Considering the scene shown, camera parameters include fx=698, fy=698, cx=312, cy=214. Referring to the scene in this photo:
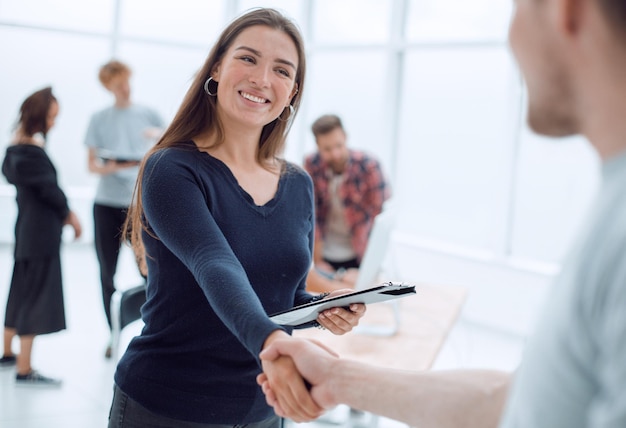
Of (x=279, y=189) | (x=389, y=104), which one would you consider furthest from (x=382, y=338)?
(x=389, y=104)

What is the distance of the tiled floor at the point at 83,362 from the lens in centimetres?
379

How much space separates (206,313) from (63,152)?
24.2 ft

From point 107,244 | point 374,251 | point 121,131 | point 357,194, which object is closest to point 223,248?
→ point 374,251

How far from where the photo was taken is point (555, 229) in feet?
19.9

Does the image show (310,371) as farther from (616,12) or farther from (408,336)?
(408,336)

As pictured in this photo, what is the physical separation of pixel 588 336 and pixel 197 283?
3.37 ft

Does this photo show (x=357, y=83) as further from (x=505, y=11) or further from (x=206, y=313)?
(x=206, y=313)

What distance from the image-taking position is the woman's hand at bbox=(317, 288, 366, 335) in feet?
5.23

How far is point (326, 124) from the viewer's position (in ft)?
13.6

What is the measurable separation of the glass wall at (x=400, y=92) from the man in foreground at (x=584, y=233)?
531 cm

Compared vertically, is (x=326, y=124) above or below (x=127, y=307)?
above

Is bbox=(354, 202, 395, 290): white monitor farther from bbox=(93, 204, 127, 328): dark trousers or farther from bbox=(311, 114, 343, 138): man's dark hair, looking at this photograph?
bbox=(93, 204, 127, 328): dark trousers

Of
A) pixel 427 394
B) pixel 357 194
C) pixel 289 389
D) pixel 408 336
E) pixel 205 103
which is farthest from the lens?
pixel 357 194

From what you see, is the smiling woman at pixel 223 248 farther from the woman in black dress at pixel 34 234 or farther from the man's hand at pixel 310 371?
the woman in black dress at pixel 34 234
